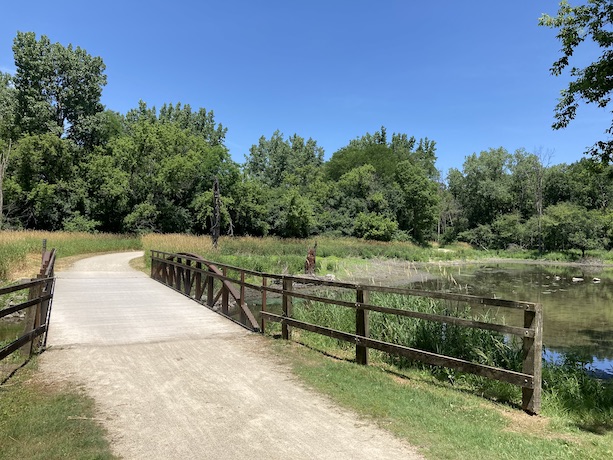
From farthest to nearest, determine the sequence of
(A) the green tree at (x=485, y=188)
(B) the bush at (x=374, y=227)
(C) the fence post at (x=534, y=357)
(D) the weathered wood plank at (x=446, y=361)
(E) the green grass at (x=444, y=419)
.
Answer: (A) the green tree at (x=485, y=188), (B) the bush at (x=374, y=227), (D) the weathered wood plank at (x=446, y=361), (C) the fence post at (x=534, y=357), (E) the green grass at (x=444, y=419)

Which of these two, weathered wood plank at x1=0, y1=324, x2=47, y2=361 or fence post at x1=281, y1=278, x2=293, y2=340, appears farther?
fence post at x1=281, y1=278, x2=293, y2=340

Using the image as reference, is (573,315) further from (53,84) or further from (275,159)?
(275,159)

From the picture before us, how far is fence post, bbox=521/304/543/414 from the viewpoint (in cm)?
436

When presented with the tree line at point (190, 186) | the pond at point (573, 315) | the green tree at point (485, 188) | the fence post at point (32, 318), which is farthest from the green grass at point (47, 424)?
the green tree at point (485, 188)

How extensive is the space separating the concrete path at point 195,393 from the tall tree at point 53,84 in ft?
127

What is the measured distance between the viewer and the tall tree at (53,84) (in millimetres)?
39750

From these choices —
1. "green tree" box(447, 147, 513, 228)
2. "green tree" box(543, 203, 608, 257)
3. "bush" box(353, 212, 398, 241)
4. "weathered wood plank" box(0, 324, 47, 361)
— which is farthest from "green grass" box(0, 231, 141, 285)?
"green tree" box(447, 147, 513, 228)

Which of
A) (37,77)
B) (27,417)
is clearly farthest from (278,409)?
(37,77)

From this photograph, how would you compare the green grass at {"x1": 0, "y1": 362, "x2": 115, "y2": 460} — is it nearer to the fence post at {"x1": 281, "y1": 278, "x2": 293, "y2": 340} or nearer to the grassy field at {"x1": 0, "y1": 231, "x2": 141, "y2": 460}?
the grassy field at {"x1": 0, "y1": 231, "x2": 141, "y2": 460}

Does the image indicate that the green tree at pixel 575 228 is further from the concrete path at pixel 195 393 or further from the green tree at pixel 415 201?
the concrete path at pixel 195 393

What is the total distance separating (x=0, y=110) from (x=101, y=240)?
24.5 metres

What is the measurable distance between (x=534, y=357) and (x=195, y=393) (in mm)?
3592

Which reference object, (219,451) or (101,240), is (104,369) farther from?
(101,240)

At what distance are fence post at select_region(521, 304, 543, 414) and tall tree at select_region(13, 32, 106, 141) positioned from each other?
1761 inches
